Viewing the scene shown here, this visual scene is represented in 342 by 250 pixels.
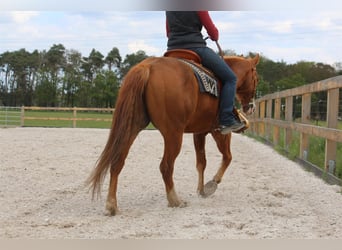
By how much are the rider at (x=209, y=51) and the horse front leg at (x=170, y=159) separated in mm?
654

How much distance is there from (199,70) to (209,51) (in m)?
0.29

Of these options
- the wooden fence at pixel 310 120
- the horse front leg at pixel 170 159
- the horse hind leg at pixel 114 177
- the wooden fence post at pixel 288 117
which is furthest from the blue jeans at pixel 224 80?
the wooden fence post at pixel 288 117

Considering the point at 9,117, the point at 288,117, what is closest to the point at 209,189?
the point at 288,117

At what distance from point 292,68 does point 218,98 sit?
38.5 meters

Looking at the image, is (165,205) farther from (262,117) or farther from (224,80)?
(262,117)

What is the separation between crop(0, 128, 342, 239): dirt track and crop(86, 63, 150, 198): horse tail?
0.37 metres

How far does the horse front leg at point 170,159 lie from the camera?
3580 mm

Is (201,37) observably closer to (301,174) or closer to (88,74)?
(301,174)

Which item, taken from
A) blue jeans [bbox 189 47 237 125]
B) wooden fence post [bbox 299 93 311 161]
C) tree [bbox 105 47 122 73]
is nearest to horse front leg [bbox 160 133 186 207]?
blue jeans [bbox 189 47 237 125]

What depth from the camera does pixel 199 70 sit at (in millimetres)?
3803

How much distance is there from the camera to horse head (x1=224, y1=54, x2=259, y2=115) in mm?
4738

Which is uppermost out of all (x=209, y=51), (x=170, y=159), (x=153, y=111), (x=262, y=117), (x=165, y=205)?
(x=209, y=51)

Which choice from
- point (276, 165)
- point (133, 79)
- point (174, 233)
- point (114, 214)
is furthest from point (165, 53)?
point (276, 165)

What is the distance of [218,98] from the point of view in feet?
13.3
